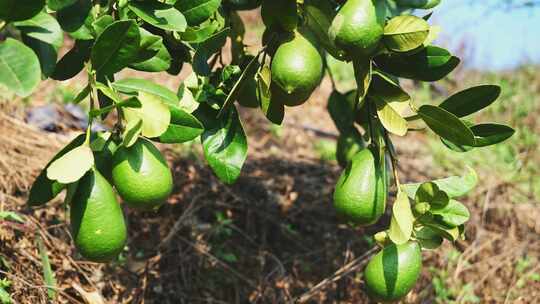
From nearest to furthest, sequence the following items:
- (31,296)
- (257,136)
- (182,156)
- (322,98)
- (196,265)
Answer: (31,296) → (196,265) → (182,156) → (257,136) → (322,98)

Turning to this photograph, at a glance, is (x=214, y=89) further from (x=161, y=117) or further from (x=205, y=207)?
(x=205, y=207)

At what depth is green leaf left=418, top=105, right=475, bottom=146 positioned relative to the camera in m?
1.08

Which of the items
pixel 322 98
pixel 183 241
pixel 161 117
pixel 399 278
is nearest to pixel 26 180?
pixel 183 241

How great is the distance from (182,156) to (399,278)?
4.62 feet

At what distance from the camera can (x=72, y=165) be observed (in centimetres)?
96

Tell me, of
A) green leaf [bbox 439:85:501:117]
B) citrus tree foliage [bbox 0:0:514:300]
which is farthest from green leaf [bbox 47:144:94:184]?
green leaf [bbox 439:85:501:117]

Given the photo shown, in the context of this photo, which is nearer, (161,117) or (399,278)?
(161,117)

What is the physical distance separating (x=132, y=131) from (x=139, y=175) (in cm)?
11

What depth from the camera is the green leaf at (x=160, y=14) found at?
1.03m

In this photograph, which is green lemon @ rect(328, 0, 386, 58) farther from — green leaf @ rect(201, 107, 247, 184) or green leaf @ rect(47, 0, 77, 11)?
green leaf @ rect(47, 0, 77, 11)

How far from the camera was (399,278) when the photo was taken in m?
1.16

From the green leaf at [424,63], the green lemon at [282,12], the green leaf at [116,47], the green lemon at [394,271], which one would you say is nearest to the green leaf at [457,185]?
the green lemon at [394,271]

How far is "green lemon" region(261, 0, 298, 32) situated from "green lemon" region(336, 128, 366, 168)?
1.53 feet

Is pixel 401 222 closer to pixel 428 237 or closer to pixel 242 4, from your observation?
pixel 428 237
